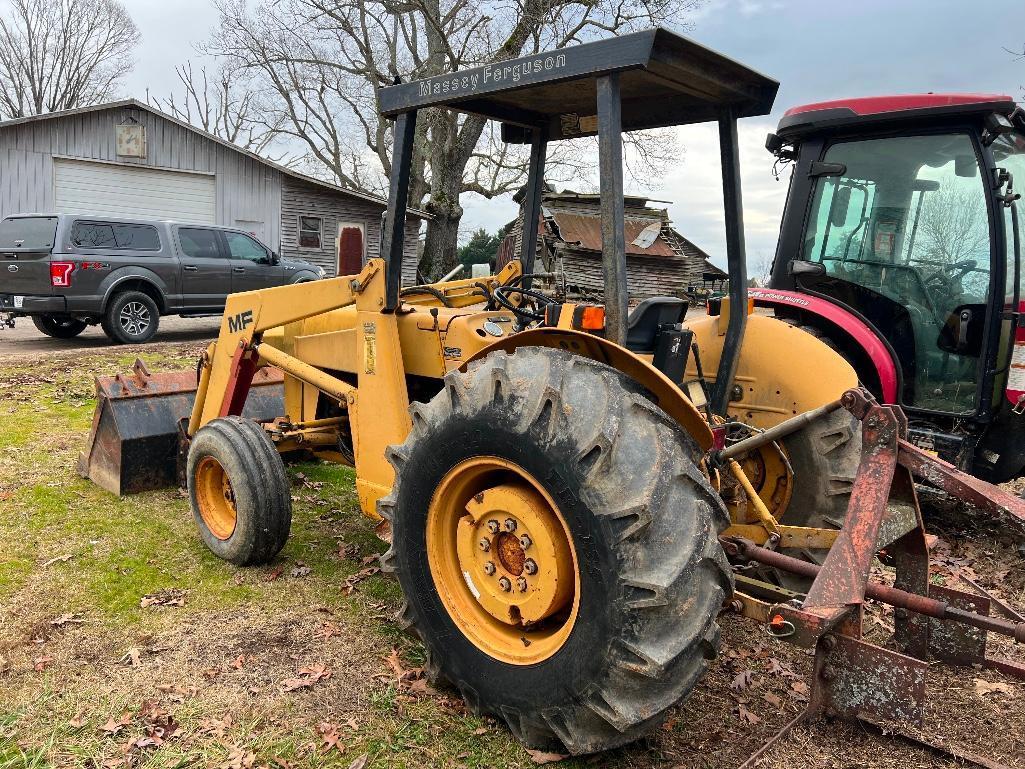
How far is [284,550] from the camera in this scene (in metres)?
4.79

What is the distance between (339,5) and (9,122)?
36.7 feet

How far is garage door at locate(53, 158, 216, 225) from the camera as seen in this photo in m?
20.0

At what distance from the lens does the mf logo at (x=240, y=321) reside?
4980mm

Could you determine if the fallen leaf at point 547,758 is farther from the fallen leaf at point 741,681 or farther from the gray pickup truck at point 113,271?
the gray pickup truck at point 113,271

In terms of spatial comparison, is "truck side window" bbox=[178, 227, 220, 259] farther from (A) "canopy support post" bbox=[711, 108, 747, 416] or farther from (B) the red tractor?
(A) "canopy support post" bbox=[711, 108, 747, 416]

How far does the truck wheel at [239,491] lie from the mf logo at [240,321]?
709 mm

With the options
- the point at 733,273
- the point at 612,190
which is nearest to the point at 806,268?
the point at 733,273

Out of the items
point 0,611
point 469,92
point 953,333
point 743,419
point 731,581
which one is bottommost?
point 0,611

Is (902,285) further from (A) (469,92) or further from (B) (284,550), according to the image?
(B) (284,550)

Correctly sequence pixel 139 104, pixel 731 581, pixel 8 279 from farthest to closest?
pixel 139 104
pixel 8 279
pixel 731 581

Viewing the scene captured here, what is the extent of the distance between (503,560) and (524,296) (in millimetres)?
1724

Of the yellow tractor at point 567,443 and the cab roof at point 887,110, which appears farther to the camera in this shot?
the cab roof at point 887,110

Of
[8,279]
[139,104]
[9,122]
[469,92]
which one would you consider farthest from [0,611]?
[139,104]

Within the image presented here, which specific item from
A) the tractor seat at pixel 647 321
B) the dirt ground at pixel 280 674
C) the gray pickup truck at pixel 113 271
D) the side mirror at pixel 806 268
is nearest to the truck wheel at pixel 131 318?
the gray pickup truck at pixel 113 271
